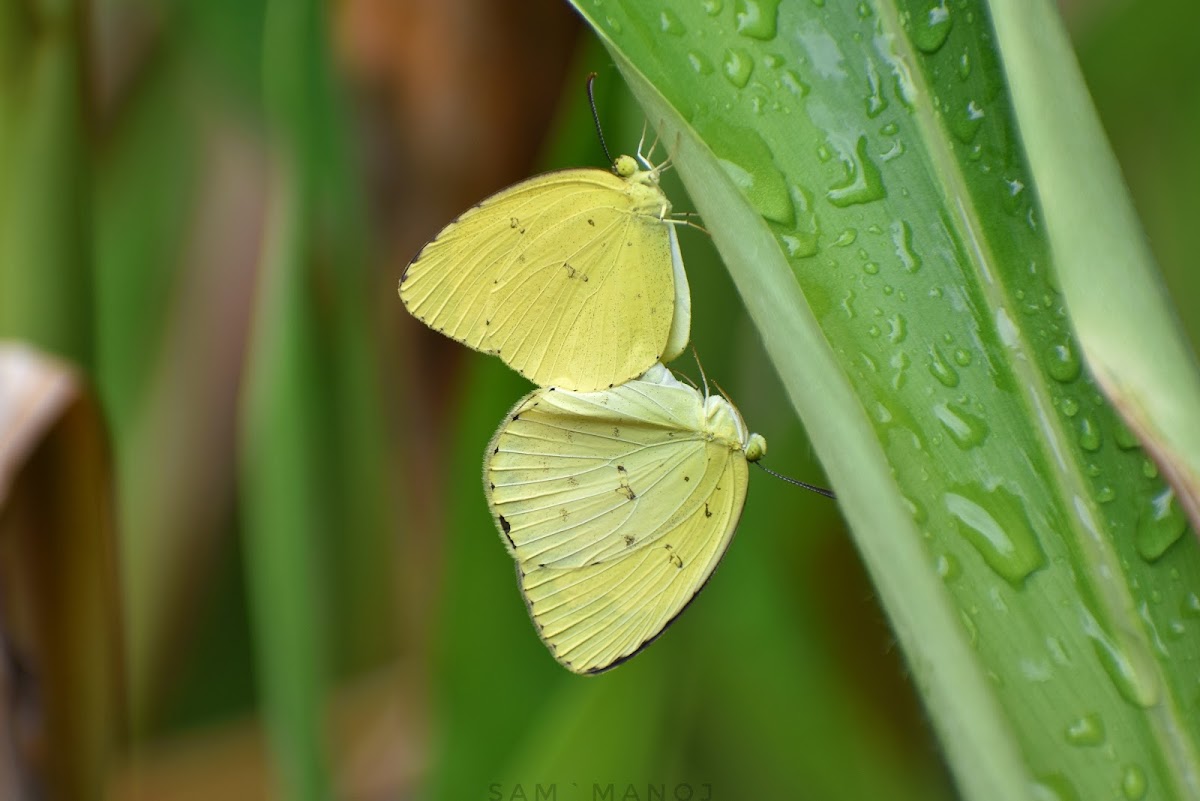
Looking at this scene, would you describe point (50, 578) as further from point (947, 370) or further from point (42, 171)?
point (947, 370)

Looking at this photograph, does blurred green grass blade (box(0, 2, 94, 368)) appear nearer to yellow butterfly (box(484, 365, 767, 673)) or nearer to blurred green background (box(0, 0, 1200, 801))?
blurred green background (box(0, 0, 1200, 801))

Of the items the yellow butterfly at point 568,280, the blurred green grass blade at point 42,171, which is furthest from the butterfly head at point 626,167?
the blurred green grass blade at point 42,171

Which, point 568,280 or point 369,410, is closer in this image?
point 568,280

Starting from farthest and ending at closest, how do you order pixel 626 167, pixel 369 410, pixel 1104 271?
pixel 369 410, pixel 626 167, pixel 1104 271

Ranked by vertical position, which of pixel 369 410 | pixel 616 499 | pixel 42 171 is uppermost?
pixel 42 171

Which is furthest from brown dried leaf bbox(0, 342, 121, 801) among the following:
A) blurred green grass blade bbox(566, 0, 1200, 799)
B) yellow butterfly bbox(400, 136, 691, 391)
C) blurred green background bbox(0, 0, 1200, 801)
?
blurred green grass blade bbox(566, 0, 1200, 799)

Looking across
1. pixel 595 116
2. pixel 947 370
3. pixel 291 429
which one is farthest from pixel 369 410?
pixel 947 370

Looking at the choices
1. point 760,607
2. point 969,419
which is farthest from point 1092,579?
point 760,607
